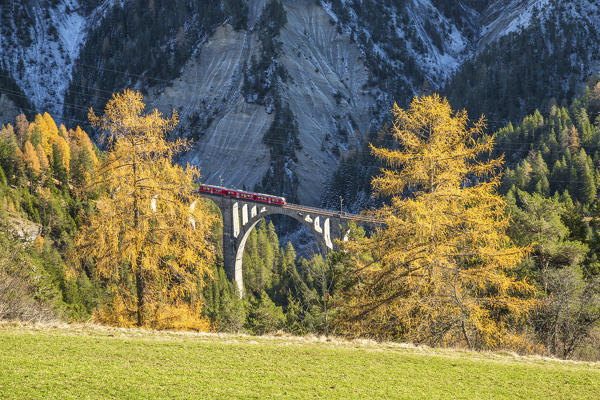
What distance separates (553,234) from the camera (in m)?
26.0

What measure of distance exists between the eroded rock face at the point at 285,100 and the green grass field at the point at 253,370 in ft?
359

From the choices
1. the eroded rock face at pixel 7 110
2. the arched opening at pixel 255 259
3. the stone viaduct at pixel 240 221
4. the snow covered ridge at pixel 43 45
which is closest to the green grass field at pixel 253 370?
the stone viaduct at pixel 240 221

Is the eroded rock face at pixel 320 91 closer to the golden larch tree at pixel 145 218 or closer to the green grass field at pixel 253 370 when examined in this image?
the golden larch tree at pixel 145 218

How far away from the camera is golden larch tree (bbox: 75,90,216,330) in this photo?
17.7 m

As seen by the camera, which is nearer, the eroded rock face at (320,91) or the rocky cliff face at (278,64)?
the rocky cliff face at (278,64)

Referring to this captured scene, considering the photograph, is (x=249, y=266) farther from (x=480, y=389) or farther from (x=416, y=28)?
(x=416, y=28)

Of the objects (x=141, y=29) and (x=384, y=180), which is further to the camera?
(x=141, y=29)

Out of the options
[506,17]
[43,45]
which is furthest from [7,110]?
[506,17]

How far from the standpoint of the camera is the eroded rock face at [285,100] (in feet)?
426

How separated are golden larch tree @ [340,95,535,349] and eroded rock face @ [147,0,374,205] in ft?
348

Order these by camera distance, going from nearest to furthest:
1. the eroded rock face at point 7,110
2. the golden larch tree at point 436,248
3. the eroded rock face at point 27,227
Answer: the golden larch tree at point 436,248 → the eroded rock face at point 27,227 → the eroded rock face at point 7,110

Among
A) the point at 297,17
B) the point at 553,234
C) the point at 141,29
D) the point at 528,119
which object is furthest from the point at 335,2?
the point at 553,234

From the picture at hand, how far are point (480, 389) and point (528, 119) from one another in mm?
90255

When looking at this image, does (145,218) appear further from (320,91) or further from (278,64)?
(320,91)
